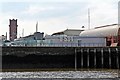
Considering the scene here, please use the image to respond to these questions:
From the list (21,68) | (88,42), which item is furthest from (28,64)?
(88,42)

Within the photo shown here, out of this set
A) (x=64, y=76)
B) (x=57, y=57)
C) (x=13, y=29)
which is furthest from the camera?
(x=13, y=29)

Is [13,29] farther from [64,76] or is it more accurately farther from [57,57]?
[64,76]

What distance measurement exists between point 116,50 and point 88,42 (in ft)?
51.8

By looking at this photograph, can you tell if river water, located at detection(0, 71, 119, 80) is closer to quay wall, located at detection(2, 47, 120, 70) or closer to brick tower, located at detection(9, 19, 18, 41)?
quay wall, located at detection(2, 47, 120, 70)

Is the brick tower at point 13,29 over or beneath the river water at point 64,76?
over

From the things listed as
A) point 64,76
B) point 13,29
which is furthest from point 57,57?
point 13,29

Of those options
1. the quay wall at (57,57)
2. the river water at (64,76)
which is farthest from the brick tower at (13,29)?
the river water at (64,76)

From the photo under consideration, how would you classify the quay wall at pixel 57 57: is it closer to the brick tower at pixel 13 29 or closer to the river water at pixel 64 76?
the river water at pixel 64 76

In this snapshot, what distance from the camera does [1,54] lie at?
57.6 meters

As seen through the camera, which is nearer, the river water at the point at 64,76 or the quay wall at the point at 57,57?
the river water at the point at 64,76

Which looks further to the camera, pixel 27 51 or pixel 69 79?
pixel 27 51

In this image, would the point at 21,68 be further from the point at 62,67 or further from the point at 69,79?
the point at 69,79

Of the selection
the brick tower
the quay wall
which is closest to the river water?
the quay wall

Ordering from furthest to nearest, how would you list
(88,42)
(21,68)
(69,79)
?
(88,42) → (21,68) → (69,79)
